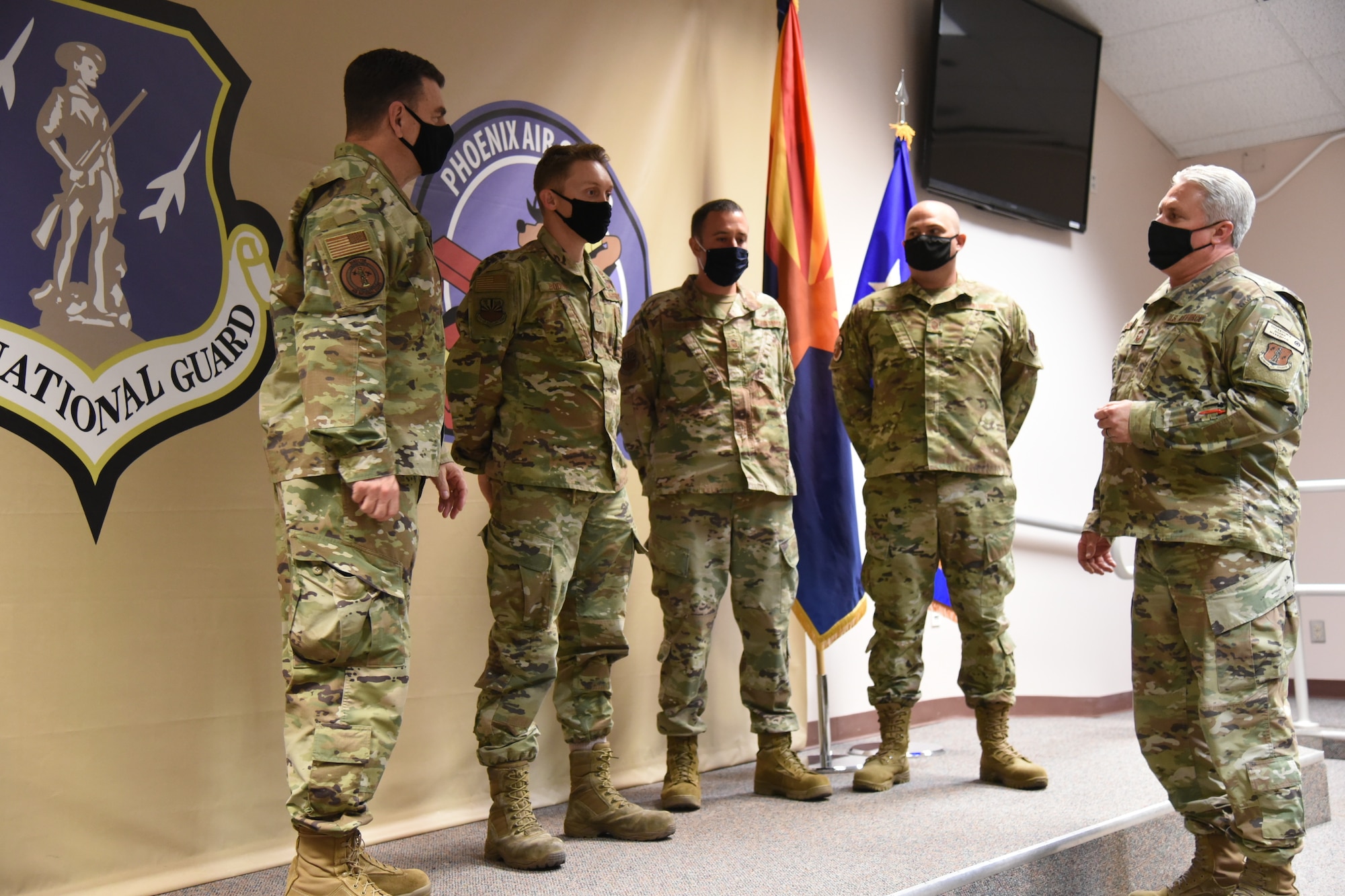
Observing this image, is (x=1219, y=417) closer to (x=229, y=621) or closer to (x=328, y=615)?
(x=328, y=615)

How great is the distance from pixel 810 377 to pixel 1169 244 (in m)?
1.25

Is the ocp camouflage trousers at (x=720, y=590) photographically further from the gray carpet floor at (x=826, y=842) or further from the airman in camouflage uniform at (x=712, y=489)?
the gray carpet floor at (x=826, y=842)

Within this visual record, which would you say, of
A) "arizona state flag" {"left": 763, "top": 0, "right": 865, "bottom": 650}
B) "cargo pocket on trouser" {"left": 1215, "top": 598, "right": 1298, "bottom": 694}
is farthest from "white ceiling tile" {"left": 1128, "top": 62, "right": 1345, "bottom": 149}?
"cargo pocket on trouser" {"left": 1215, "top": 598, "right": 1298, "bottom": 694}

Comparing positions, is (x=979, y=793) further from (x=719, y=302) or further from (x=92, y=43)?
(x=92, y=43)

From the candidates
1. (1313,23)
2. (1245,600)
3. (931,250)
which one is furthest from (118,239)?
(1313,23)

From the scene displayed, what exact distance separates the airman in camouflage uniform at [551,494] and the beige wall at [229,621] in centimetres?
46

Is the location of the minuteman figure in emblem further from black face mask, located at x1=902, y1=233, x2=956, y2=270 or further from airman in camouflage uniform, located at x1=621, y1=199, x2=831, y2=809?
black face mask, located at x1=902, y1=233, x2=956, y2=270

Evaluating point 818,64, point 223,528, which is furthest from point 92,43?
point 818,64

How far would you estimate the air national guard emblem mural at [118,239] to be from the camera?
7.05ft

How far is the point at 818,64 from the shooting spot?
13.1 ft

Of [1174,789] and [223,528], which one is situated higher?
[223,528]

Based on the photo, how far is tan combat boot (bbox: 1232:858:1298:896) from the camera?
2.05 m

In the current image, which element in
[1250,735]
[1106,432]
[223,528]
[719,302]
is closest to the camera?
[1250,735]

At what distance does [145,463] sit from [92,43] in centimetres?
89
